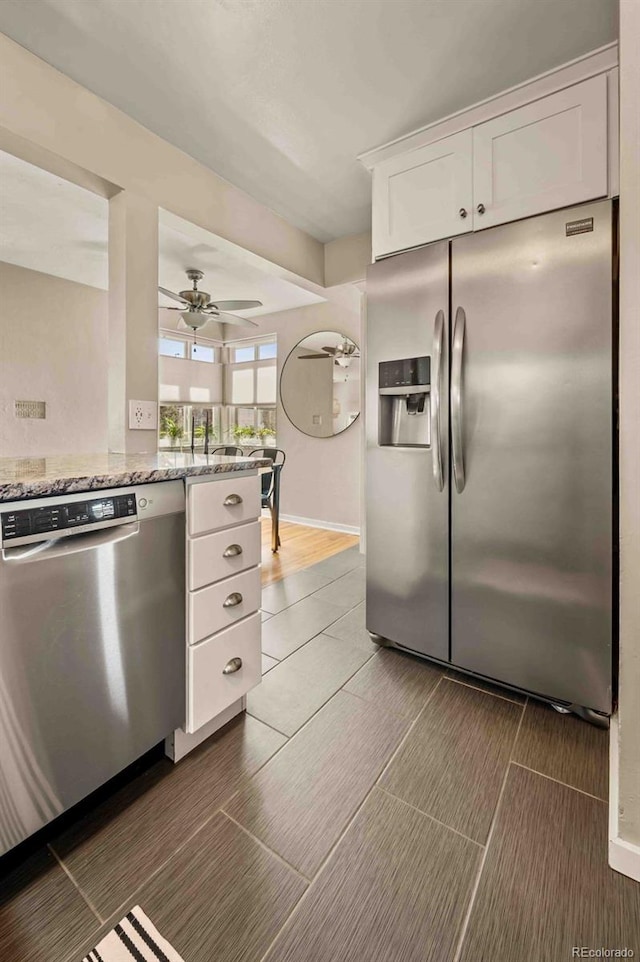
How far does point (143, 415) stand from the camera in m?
2.04

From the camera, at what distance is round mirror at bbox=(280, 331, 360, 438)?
4.55m

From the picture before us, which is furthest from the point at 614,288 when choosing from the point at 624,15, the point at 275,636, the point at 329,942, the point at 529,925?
the point at 275,636

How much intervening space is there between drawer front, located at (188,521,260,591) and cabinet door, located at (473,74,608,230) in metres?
1.59

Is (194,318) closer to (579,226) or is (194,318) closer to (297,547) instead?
(297,547)

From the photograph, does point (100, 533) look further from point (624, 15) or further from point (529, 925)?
point (624, 15)

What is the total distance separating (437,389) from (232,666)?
133cm

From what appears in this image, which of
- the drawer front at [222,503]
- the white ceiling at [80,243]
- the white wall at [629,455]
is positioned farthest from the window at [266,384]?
the white wall at [629,455]

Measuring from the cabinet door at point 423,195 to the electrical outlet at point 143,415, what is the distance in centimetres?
134

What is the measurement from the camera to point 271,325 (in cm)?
538

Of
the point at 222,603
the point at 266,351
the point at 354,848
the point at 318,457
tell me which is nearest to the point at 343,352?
the point at 318,457

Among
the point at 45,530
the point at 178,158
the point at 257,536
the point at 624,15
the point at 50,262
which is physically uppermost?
the point at 50,262

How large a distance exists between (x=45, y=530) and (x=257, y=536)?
75cm

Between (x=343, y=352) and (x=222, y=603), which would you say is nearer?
(x=222, y=603)

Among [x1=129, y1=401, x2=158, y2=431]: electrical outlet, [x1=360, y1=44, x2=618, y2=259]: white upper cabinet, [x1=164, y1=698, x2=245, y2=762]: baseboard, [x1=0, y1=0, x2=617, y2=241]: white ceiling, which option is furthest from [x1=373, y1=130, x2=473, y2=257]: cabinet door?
[x1=164, y1=698, x2=245, y2=762]: baseboard
